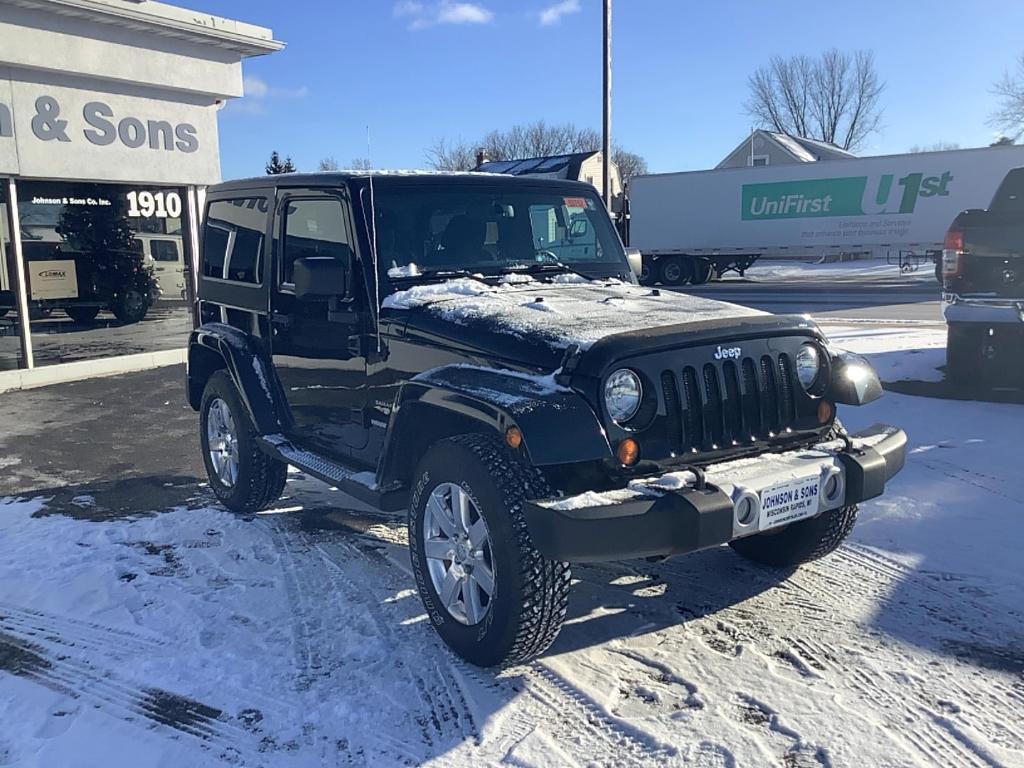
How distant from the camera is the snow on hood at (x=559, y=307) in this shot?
144 inches

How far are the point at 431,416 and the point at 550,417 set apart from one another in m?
0.87

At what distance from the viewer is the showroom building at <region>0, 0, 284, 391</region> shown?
10.4m

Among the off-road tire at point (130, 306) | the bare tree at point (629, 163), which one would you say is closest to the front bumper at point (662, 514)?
the off-road tire at point (130, 306)

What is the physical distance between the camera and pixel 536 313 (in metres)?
3.93

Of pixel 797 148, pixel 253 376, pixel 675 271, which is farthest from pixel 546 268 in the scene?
pixel 797 148

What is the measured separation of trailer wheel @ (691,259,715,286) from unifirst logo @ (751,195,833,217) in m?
2.29

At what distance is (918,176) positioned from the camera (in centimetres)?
2355

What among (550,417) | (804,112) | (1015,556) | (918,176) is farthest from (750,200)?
(804,112)

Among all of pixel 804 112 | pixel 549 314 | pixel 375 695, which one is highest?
pixel 804 112

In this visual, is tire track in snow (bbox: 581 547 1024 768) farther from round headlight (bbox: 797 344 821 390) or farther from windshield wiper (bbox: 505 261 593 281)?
windshield wiper (bbox: 505 261 593 281)

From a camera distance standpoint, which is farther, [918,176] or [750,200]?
[750,200]

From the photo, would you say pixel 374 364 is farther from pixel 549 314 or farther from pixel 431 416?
pixel 549 314

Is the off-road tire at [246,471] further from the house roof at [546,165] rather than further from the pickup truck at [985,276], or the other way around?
the house roof at [546,165]

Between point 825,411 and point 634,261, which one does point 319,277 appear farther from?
point 825,411
